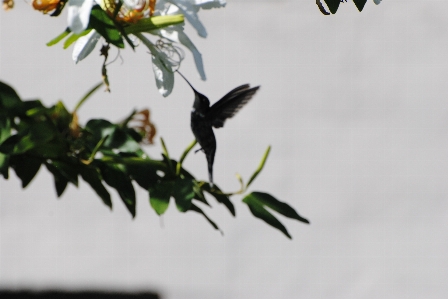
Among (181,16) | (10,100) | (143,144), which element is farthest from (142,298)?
(181,16)

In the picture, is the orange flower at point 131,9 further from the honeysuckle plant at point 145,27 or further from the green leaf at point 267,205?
the green leaf at point 267,205

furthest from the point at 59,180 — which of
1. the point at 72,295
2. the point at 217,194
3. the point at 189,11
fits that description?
the point at 72,295

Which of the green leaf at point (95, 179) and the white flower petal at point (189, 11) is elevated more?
the white flower petal at point (189, 11)

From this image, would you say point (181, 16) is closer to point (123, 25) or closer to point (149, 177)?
point (123, 25)

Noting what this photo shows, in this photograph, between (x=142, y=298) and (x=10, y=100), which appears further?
(x=142, y=298)

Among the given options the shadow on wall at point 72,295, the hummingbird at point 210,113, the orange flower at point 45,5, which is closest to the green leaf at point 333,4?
the hummingbird at point 210,113
